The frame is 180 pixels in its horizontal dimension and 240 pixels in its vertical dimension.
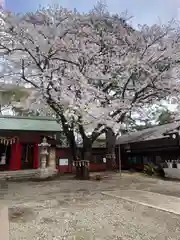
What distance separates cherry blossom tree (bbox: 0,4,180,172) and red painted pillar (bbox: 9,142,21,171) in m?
4.96

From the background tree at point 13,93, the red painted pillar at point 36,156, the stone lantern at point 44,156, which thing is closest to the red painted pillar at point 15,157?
the red painted pillar at point 36,156

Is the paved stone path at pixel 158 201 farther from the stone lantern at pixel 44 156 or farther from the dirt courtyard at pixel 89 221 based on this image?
the stone lantern at pixel 44 156

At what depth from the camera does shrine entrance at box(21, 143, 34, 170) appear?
56.1 feet

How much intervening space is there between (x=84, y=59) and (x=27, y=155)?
8965 millimetres

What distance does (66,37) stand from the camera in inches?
421

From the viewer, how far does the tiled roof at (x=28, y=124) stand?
16.2m

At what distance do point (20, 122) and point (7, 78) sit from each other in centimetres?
597

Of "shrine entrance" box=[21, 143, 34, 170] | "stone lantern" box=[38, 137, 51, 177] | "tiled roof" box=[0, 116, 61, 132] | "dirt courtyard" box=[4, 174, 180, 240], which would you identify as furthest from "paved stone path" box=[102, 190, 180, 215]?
"shrine entrance" box=[21, 143, 34, 170]

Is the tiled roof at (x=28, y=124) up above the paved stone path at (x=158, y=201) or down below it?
above

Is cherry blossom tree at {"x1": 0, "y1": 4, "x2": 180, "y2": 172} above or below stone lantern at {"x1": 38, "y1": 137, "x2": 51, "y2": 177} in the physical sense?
above

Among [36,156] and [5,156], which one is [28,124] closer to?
[36,156]

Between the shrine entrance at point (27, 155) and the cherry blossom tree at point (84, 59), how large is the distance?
5581mm

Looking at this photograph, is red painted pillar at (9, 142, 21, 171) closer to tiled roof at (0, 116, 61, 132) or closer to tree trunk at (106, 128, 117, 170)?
tiled roof at (0, 116, 61, 132)

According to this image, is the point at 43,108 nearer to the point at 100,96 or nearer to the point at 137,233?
the point at 100,96
